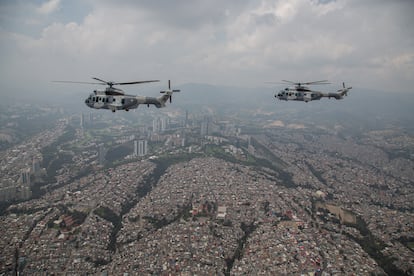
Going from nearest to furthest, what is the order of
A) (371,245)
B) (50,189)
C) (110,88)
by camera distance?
(110,88)
(371,245)
(50,189)

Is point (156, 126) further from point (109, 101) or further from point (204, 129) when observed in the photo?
point (109, 101)

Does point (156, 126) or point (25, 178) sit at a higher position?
point (156, 126)

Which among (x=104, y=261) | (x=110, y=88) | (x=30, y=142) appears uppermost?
(x=110, y=88)

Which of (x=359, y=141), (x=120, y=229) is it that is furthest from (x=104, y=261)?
(x=359, y=141)

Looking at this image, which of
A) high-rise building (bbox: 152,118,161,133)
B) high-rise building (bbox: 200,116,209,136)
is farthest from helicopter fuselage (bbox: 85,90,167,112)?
high-rise building (bbox: 152,118,161,133)

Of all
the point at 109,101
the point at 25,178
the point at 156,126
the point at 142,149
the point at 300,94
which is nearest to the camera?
the point at 109,101

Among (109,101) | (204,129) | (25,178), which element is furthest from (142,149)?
(109,101)

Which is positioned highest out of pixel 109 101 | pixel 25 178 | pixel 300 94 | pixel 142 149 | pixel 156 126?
pixel 300 94

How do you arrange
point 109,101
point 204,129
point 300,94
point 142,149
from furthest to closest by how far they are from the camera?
point 204,129
point 142,149
point 300,94
point 109,101

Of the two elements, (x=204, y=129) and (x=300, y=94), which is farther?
(x=204, y=129)

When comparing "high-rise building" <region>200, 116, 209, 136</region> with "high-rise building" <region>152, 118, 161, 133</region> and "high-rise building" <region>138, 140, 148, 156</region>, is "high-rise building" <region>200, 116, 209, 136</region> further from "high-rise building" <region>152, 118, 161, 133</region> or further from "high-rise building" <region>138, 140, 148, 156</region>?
"high-rise building" <region>138, 140, 148, 156</region>

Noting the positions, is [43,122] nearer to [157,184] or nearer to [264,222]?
[157,184]
